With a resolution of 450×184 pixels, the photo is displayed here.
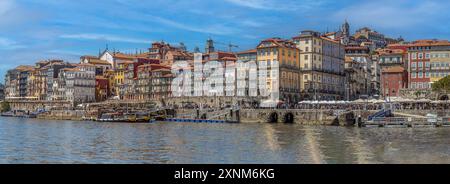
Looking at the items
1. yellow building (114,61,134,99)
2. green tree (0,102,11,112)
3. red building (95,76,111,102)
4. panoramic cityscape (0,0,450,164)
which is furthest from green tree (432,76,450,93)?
green tree (0,102,11,112)

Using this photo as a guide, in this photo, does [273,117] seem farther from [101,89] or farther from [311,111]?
[101,89]

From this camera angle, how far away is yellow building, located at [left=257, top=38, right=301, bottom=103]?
10112 centimetres

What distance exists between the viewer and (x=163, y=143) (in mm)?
44500

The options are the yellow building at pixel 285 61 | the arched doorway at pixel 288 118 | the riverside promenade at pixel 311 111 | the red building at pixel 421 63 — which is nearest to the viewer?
the riverside promenade at pixel 311 111

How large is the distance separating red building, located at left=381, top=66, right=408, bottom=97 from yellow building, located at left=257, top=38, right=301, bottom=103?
17348 millimetres

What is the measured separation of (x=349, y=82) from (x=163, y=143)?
83092 mm

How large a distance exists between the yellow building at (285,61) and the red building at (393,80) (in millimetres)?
17348

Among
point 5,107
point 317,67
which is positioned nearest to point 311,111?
point 317,67

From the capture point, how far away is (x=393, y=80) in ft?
364

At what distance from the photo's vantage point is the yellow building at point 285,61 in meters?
101

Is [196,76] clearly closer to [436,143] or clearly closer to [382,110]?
[382,110]

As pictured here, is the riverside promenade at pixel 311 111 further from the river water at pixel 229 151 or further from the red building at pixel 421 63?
the river water at pixel 229 151

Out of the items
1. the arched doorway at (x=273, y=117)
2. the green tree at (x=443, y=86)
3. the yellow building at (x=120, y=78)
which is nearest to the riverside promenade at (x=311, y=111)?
the arched doorway at (x=273, y=117)

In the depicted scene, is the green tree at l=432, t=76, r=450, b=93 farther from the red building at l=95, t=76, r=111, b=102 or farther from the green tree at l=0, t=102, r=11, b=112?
the green tree at l=0, t=102, r=11, b=112
